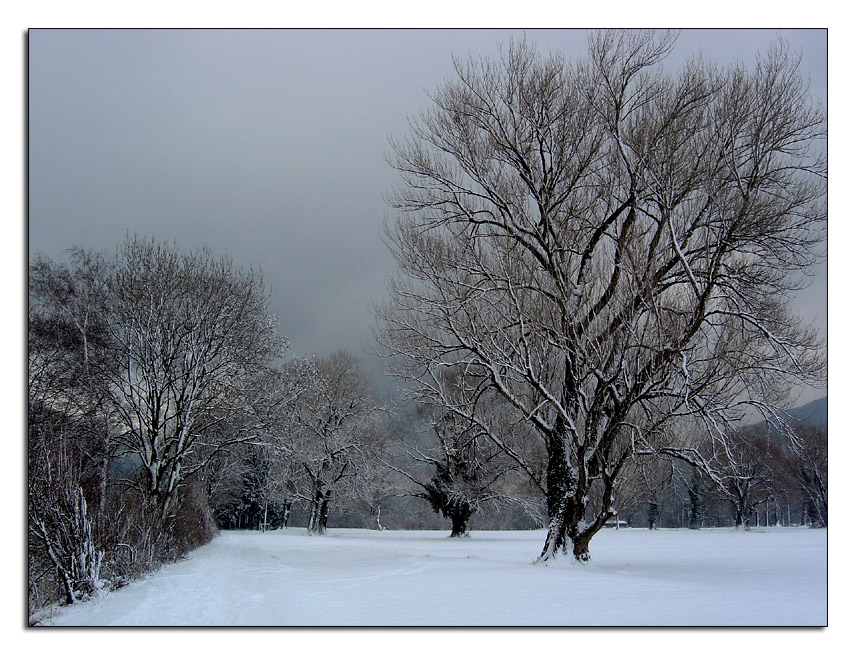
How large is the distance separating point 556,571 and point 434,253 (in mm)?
5205

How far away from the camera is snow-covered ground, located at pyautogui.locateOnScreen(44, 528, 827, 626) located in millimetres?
5398

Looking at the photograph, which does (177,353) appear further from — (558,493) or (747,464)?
(747,464)

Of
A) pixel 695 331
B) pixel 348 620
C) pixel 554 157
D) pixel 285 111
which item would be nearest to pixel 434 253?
pixel 554 157

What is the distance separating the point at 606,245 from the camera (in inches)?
374

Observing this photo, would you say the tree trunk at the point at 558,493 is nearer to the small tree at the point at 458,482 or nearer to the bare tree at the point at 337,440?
the small tree at the point at 458,482

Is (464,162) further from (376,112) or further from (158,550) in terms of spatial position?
(158,550)

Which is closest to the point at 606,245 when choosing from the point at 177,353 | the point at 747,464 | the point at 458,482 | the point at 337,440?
the point at 747,464

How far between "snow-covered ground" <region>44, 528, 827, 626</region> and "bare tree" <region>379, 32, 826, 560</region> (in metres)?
1.60

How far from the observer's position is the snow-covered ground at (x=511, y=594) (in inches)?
213

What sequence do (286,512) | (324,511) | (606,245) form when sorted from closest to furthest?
(606,245) < (324,511) < (286,512)

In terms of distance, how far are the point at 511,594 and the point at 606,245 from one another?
5.55 m

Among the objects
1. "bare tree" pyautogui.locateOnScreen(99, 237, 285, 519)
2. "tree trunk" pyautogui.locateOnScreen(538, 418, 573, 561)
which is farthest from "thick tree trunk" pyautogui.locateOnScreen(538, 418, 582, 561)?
"bare tree" pyautogui.locateOnScreen(99, 237, 285, 519)

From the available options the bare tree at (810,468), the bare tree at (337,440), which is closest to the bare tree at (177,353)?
the bare tree at (810,468)

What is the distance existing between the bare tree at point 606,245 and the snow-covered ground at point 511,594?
62.8 inches
